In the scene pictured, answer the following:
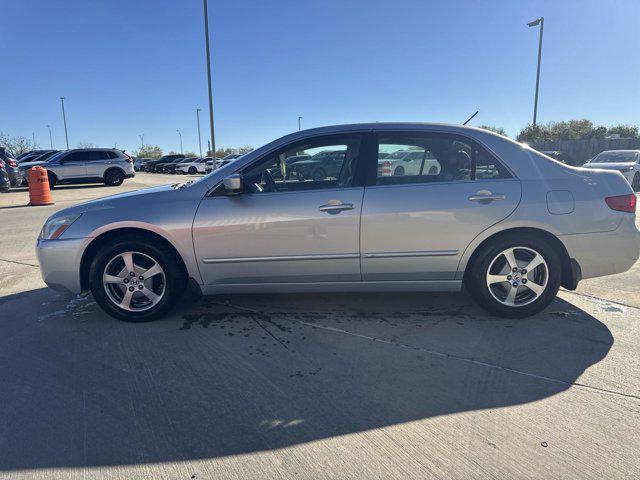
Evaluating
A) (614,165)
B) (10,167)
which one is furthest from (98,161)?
(614,165)

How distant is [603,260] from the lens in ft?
12.0

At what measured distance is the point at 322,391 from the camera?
271cm

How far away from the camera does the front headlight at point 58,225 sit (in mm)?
3732

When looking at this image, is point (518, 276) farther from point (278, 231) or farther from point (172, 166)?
point (172, 166)

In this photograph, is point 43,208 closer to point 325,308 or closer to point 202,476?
point 325,308

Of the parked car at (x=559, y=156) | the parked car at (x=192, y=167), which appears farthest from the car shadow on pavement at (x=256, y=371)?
the parked car at (x=192, y=167)

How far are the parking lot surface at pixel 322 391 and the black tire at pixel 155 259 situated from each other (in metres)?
0.12

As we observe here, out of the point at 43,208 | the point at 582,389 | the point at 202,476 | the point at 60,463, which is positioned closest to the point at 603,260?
the point at 582,389

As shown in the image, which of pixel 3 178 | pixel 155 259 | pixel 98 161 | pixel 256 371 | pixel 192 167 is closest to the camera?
pixel 256 371

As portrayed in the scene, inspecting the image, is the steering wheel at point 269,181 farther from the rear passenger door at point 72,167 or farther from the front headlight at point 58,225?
the rear passenger door at point 72,167

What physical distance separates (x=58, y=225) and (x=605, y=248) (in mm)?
4594

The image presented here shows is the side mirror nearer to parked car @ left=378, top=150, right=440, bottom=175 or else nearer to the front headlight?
parked car @ left=378, top=150, right=440, bottom=175

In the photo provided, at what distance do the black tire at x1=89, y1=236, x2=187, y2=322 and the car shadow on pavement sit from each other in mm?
110

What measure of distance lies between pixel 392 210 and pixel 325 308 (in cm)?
114
